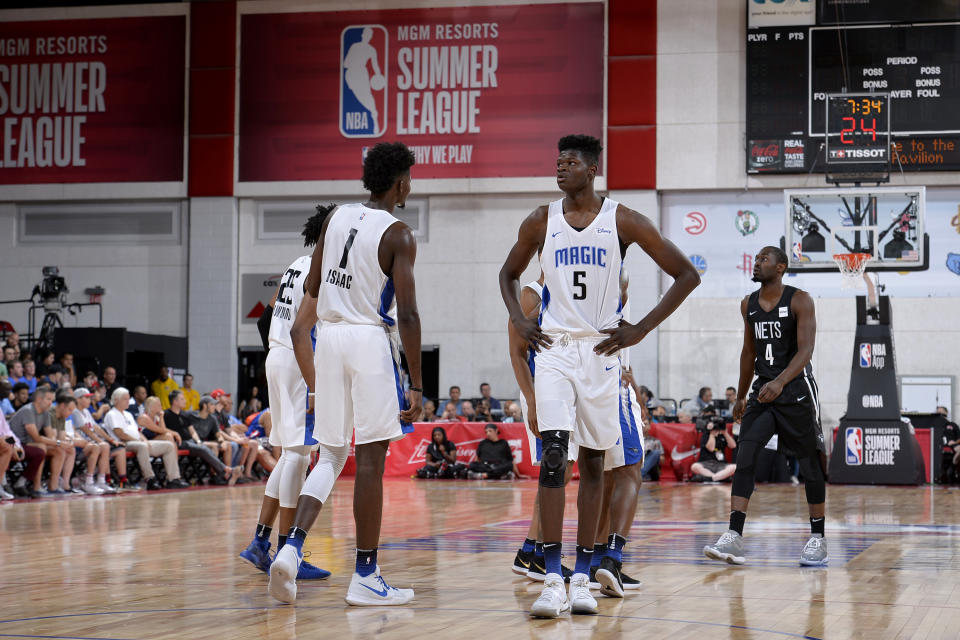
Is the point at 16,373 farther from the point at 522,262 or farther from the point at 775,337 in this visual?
the point at 522,262

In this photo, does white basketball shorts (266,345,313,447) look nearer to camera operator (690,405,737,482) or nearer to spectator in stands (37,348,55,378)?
spectator in stands (37,348,55,378)

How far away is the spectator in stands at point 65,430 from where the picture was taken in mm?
13453

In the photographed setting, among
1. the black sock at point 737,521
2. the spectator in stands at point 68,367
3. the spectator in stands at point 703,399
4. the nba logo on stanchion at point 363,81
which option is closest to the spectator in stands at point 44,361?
the spectator in stands at point 68,367

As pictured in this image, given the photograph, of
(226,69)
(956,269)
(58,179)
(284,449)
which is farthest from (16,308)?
(284,449)

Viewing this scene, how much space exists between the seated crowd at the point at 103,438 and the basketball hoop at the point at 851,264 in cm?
876

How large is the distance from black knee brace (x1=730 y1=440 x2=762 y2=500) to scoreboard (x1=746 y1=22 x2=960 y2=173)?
538 inches

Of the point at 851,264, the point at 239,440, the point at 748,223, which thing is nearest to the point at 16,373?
the point at 239,440

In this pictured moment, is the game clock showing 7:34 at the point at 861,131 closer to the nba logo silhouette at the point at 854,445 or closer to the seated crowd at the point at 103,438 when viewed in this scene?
the nba logo silhouette at the point at 854,445

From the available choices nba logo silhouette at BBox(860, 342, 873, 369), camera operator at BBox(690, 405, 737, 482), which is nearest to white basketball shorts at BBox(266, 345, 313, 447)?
camera operator at BBox(690, 405, 737, 482)

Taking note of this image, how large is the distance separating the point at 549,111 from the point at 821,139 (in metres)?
5.12

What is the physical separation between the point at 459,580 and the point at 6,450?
832cm

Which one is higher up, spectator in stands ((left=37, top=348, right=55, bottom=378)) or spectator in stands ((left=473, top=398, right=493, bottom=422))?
spectator in stands ((left=37, top=348, right=55, bottom=378))

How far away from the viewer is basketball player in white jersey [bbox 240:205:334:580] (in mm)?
5855

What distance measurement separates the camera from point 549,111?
22344mm
